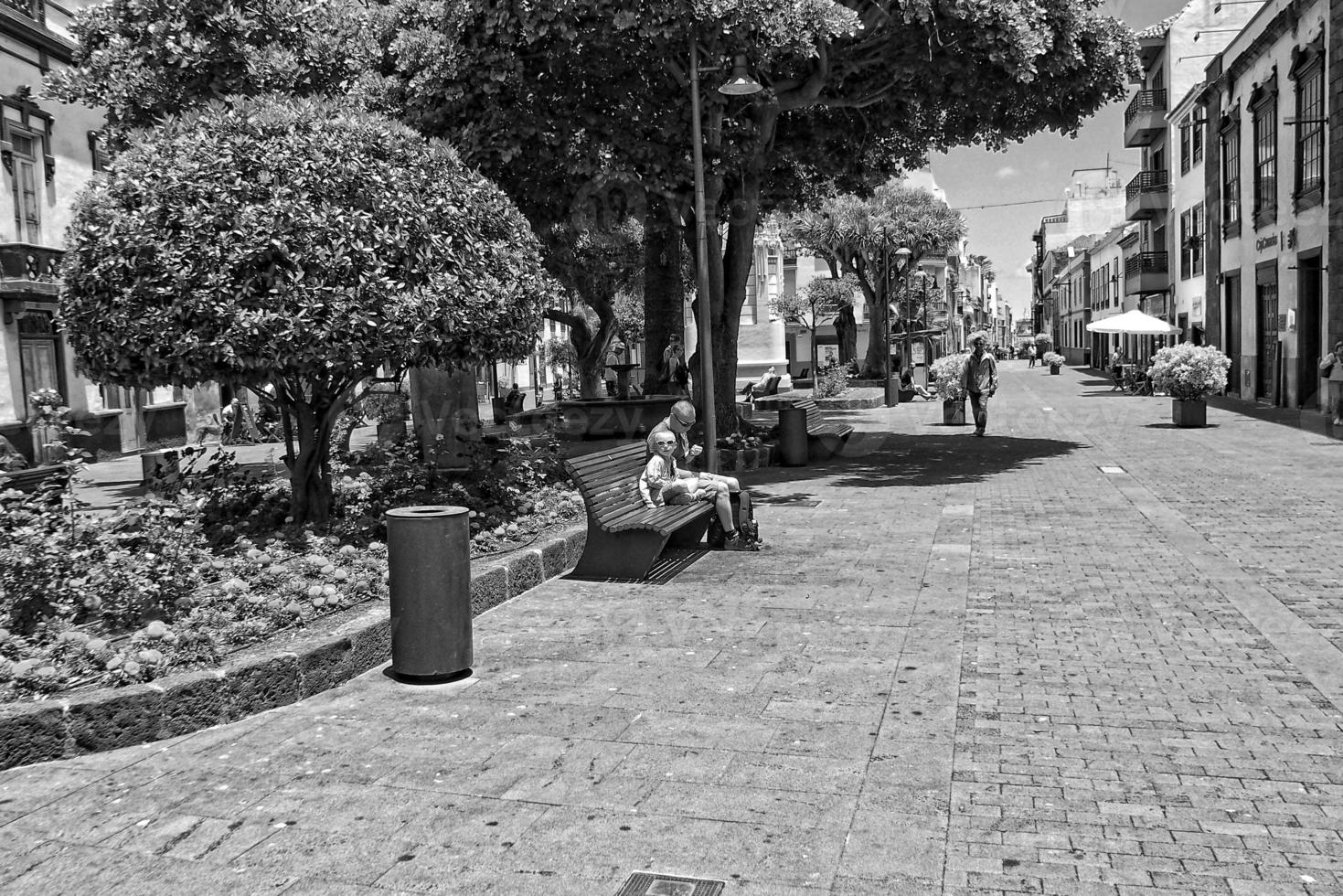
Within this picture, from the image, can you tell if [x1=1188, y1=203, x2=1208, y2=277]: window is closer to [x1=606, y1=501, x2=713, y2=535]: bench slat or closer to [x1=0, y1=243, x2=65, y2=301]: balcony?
[x1=0, y1=243, x2=65, y2=301]: balcony

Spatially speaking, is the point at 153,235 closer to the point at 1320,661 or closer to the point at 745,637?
the point at 745,637

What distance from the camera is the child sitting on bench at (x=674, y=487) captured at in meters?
8.73

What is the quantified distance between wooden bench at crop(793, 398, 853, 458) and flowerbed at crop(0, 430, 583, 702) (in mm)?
7082

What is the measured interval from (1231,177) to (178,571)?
105 feet

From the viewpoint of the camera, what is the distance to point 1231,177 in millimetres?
31625

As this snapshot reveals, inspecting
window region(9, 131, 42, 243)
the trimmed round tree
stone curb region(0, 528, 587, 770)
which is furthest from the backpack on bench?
window region(9, 131, 42, 243)

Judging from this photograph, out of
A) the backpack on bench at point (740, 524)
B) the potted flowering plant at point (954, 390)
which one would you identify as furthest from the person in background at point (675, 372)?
the backpack on bench at point (740, 524)

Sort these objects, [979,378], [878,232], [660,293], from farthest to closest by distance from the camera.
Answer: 1. [878,232]
2. [979,378]
3. [660,293]

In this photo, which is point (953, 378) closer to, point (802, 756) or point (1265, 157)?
point (1265, 157)

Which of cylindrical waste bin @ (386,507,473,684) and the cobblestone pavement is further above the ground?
cylindrical waste bin @ (386,507,473,684)

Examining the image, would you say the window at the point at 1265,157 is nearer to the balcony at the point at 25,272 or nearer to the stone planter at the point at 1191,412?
the stone planter at the point at 1191,412

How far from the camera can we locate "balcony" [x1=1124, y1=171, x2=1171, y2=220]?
44031 millimetres

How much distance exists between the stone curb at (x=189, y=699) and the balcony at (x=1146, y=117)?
45493mm

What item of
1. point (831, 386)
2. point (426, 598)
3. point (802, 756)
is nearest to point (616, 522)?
point (426, 598)
